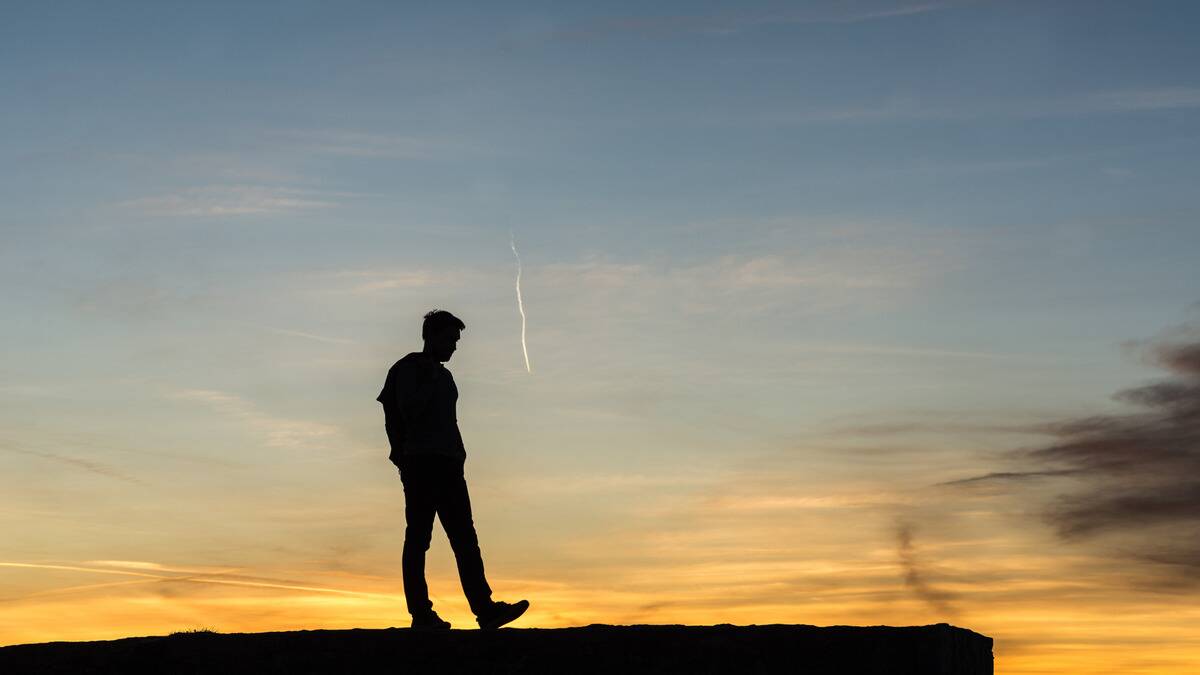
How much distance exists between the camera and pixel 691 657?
746 centimetres

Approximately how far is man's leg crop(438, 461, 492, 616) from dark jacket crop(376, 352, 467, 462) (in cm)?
17

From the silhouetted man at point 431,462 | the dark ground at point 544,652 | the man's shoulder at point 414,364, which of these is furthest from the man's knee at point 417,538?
the dark ground at point 544,652

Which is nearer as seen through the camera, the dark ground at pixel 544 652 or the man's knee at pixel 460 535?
the dark ground at pixel 544 652

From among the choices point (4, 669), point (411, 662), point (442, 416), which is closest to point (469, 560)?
point (442, 416)

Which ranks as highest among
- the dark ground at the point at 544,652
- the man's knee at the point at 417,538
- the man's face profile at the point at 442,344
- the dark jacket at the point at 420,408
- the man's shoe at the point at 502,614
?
the man's face profile at the point at 442,344

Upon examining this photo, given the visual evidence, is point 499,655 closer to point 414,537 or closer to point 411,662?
point 411,662

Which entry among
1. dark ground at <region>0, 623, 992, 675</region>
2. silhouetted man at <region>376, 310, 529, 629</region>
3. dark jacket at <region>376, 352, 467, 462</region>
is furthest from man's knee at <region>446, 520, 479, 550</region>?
dark ground at <region>0, 623, 992, 675</region>

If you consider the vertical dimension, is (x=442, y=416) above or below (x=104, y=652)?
above

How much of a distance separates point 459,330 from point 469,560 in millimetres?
1548

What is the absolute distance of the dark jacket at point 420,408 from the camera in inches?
372

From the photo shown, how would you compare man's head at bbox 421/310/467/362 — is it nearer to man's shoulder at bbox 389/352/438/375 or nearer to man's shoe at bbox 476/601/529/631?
man's shoulder at bbox 389/352/438/375

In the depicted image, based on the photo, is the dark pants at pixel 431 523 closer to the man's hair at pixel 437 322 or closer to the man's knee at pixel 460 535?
the man's knee at pixel 460 535

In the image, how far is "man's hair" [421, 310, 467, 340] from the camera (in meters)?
9.59

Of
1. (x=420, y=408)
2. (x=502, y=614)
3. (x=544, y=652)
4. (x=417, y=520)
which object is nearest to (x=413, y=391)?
(x=420, y=408)
